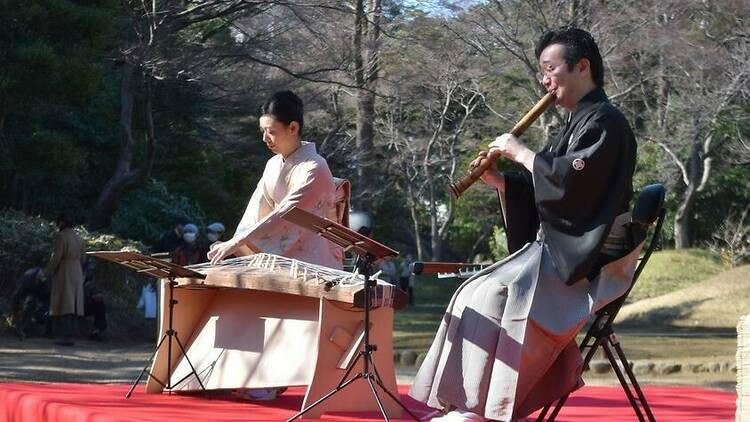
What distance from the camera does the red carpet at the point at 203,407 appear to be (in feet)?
19.6

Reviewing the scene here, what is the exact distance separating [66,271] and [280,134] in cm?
862

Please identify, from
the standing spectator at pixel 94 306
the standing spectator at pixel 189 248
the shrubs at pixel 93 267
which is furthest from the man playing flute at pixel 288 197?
the shrubs at pixel 93 267

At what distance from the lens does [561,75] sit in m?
5.23

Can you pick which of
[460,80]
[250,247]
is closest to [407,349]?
[250,247]

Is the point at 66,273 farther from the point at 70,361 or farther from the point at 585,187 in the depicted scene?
the point at 585,187

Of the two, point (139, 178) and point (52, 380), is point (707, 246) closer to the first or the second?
point (139, 178)

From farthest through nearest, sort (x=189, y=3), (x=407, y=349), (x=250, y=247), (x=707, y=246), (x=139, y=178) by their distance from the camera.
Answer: (x=707, y=246) → (x=139, y=178) → (x=189, y=3) → (x=407, y=349) → (x=250, y=247)

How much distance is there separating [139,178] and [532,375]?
14899mm

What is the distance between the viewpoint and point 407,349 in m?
14.3

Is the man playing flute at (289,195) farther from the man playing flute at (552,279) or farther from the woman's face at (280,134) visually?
the man playing flute at (552,279)

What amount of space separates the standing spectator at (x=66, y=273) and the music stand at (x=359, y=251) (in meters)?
9.72

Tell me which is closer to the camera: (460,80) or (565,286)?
(565,286)

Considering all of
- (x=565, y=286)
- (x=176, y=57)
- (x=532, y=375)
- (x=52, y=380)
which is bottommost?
(x=52, y=380)

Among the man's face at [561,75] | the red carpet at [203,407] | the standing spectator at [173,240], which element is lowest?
the red carpet at [203,407]
